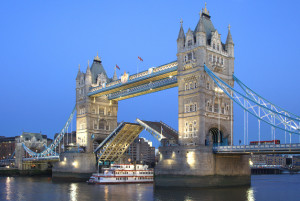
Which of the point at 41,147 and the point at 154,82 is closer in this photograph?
the point at 154,82

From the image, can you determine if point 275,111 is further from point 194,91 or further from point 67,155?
point 67,155

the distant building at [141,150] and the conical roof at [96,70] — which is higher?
the conical roof at [96,70]

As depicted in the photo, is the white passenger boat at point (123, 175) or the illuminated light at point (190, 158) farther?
the white passenger boat at point (123, 175)

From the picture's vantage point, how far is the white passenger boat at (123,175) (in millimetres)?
59456

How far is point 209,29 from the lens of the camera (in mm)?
52656

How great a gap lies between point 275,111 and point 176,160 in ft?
Result: 43.7

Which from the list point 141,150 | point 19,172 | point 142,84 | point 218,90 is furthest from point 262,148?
point 141,150

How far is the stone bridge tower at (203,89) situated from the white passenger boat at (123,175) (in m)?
15.5

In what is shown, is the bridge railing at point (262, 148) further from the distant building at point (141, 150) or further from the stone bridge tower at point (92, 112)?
the distant building at point (141, 150)

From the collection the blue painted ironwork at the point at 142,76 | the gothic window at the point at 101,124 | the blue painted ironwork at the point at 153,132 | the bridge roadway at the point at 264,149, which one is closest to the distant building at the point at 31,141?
the gothic window at the point at 101,124

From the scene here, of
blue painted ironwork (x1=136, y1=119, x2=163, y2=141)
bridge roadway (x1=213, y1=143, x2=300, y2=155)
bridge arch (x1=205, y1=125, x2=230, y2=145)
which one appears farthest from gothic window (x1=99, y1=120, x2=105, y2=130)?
bridge roadway (x1=213, y1=143, x2=300, y2=155)

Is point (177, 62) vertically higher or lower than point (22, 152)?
higher

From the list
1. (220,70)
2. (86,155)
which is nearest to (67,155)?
(86,155)

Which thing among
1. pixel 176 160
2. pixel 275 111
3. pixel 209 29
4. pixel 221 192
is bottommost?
pixel 221 192
